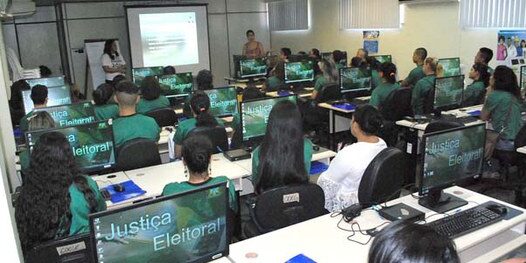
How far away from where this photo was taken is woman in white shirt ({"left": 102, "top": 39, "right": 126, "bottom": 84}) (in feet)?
31.2

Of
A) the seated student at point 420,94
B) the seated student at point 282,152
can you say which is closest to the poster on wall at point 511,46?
the seated student at point 420,94

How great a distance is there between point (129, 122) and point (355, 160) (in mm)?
2020

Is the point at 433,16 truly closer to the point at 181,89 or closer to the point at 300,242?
the point at 181,89

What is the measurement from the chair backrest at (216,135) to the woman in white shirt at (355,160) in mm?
1309

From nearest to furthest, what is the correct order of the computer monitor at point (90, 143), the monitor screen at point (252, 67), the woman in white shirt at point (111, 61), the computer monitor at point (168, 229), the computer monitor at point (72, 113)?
the computer monitor at point (168, 229), the computer monitor at point (90, 143), the computer monitor at point (72, 113), the monitor screen at point (252, 67), the woman in white shirt at point (111, 61)

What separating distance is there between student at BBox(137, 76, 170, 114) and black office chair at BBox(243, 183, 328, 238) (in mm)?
3168

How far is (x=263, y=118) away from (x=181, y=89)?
8.36 feet

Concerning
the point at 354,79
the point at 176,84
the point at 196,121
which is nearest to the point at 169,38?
the point at 176,84

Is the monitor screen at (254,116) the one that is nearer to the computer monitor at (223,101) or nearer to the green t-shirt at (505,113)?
the computer monitor at (223,101)

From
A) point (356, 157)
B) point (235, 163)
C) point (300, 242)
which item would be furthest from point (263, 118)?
point (300, 242)

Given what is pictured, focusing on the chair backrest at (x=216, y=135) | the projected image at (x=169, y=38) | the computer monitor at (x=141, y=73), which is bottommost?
the chair backrest at (x=216, y=135)

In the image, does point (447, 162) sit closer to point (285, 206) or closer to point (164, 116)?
point (285, 206)

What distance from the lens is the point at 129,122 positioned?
3924 mm

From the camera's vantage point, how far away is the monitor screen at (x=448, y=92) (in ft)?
17.2
